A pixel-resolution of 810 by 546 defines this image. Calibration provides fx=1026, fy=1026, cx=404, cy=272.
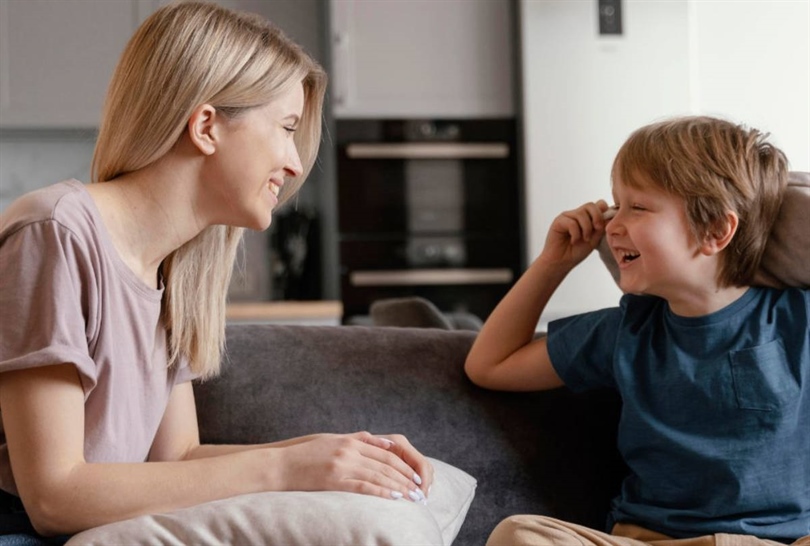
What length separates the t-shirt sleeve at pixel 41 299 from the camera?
1.12 metres

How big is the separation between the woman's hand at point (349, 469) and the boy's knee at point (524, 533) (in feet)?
0.40

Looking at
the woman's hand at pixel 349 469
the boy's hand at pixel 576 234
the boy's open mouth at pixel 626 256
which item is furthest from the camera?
the boy's hand at pixel 576 234

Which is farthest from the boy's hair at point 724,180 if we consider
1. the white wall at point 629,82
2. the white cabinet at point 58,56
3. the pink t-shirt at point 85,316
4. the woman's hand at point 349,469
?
the white cabinet at point 58,56

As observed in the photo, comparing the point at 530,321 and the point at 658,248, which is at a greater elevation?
the point at 658,248

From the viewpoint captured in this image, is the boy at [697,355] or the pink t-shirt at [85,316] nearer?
the pink t-shirt at [85,316]

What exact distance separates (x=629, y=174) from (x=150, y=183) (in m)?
0.71

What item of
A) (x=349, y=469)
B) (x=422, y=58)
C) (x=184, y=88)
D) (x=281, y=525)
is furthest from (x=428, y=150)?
(x=281, y=525)

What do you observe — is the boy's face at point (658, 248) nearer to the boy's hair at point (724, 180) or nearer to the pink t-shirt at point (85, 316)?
the boy's hair at point (724, 180)

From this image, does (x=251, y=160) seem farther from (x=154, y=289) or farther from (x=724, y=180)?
(x=724, y=180)

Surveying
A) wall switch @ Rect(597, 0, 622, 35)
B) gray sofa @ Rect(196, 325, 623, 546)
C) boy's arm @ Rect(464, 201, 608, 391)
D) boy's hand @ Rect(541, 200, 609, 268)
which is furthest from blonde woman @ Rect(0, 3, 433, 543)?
wall switch @ Rect(597, 0, 622, 35)

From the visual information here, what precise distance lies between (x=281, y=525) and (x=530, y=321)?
699 mm

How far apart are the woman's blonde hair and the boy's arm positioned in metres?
0.45

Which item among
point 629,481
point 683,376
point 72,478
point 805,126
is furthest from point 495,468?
point 805,126

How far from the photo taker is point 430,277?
4.47 m
